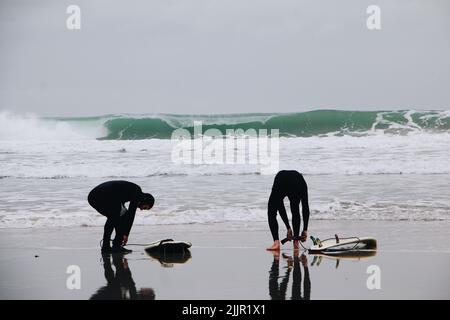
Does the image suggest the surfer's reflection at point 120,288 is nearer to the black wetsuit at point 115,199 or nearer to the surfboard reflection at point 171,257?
the surfboard reflection at point 171,257

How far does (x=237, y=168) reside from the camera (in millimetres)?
24328

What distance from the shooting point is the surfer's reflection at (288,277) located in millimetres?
6285

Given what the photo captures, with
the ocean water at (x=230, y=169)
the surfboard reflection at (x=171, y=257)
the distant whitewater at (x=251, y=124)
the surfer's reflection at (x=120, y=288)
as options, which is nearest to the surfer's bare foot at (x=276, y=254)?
the surfboard reflection at (x=171, y=257)

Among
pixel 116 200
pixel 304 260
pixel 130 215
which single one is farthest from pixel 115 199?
pixel 304 260

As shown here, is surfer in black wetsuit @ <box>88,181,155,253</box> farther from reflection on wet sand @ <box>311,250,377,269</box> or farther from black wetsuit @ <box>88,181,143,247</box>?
reflection on wet sand @ <box>311,250,377,269</box>

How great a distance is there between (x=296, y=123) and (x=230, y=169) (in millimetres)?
20561

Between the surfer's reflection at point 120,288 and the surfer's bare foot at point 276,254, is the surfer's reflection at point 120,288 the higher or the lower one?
the higher one

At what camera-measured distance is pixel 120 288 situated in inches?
265

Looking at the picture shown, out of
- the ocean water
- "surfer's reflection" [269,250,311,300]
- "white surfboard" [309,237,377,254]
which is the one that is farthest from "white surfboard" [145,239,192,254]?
the ocean water

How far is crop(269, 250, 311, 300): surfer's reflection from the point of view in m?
6.29

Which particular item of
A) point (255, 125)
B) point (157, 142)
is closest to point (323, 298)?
point (157, 142)

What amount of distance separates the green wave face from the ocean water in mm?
73

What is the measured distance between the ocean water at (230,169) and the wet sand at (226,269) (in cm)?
208
